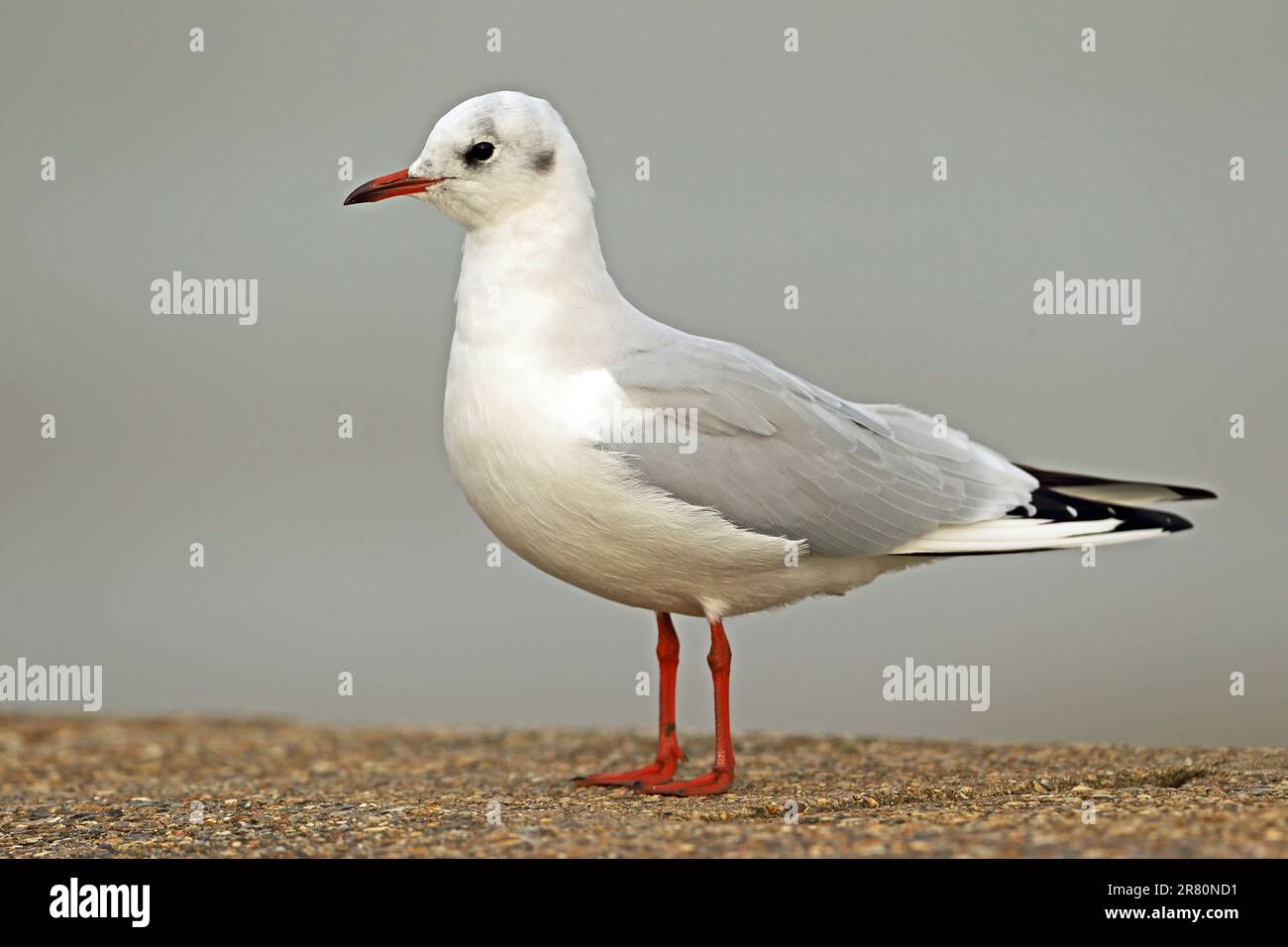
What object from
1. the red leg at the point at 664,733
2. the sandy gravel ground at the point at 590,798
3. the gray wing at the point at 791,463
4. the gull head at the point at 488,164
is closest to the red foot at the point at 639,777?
the red leg at the point at 664,733

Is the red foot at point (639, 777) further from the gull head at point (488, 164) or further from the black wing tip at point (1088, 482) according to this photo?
the gull head at point (488, 164)

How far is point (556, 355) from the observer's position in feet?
19.1

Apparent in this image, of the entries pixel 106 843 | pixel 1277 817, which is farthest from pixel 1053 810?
pixel 106 843

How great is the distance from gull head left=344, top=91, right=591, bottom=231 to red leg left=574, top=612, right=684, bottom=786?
1.81 m

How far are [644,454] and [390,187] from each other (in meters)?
1.46

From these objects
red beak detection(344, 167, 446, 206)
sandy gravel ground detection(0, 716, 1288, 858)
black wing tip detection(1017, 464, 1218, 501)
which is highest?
red beak detection(344, 167, 446, 206)

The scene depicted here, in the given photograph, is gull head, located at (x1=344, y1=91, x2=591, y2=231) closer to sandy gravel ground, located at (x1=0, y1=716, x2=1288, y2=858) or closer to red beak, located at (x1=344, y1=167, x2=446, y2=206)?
red beak, located at (x1=344, y1=167, x2=446, y2=206)

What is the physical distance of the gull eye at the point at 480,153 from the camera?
235 inches

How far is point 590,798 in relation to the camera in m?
5.75

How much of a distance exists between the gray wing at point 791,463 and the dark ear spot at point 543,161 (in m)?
0.79

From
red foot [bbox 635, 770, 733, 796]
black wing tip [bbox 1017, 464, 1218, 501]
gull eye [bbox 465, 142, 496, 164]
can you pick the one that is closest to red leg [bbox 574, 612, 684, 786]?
red foot [bbox 635, 770, 733, 796]

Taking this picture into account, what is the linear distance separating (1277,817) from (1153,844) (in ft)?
1.80

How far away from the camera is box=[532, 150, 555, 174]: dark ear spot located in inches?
Answer: 236

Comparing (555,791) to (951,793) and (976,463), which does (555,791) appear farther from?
(976,463)
